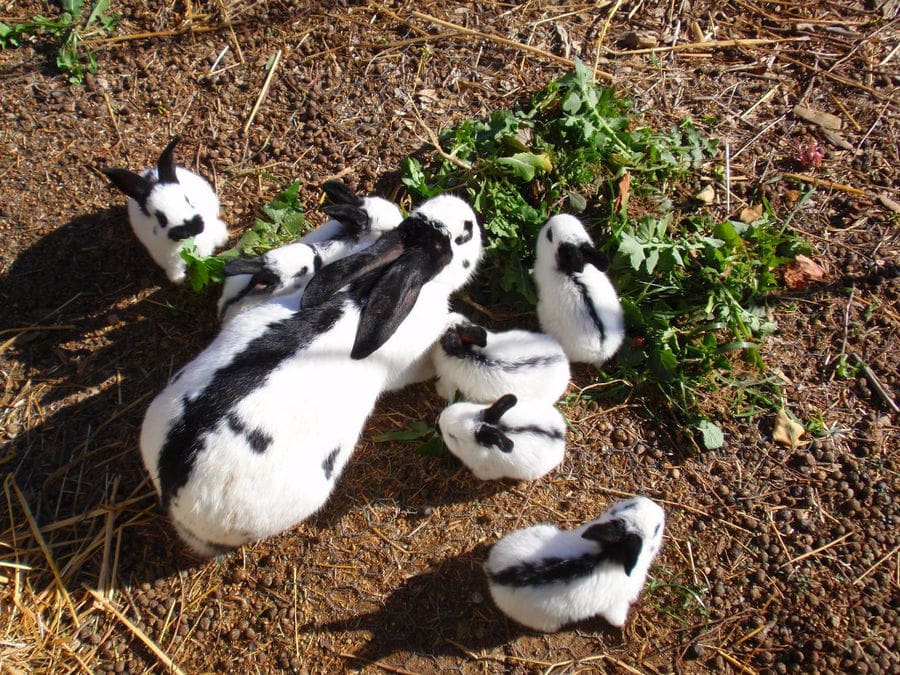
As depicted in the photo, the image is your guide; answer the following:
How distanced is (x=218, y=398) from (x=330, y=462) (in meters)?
0.68

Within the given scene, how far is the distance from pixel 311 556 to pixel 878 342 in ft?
Answer: 13.9

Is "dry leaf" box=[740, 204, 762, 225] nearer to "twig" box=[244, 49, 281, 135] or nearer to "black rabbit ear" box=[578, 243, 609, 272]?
"black rabbit ear" box=[578, 243, 609, 272]

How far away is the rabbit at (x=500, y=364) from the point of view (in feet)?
13.0

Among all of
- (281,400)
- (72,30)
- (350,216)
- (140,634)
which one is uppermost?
(72,30)

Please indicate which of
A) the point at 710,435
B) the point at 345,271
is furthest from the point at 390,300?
the point at 710,435

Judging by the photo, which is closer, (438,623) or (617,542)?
(617,542)

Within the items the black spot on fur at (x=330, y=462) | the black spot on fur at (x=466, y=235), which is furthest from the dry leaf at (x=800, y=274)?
the black spot on fur at (x=330, y=462)

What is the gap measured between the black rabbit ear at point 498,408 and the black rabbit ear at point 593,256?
1117 mm

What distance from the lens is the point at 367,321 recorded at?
11.5 ft

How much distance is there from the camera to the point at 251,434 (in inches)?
124

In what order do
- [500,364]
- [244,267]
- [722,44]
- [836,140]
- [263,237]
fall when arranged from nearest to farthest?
[244,267], [500,364], [263,237], [836,140], [722,44]

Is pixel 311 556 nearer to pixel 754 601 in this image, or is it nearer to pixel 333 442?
pixel 333 442

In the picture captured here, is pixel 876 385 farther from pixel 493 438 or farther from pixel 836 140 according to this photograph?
pixel 493 438

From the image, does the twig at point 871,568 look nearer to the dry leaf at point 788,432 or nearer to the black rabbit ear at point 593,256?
the dry leaf at point 788,432
